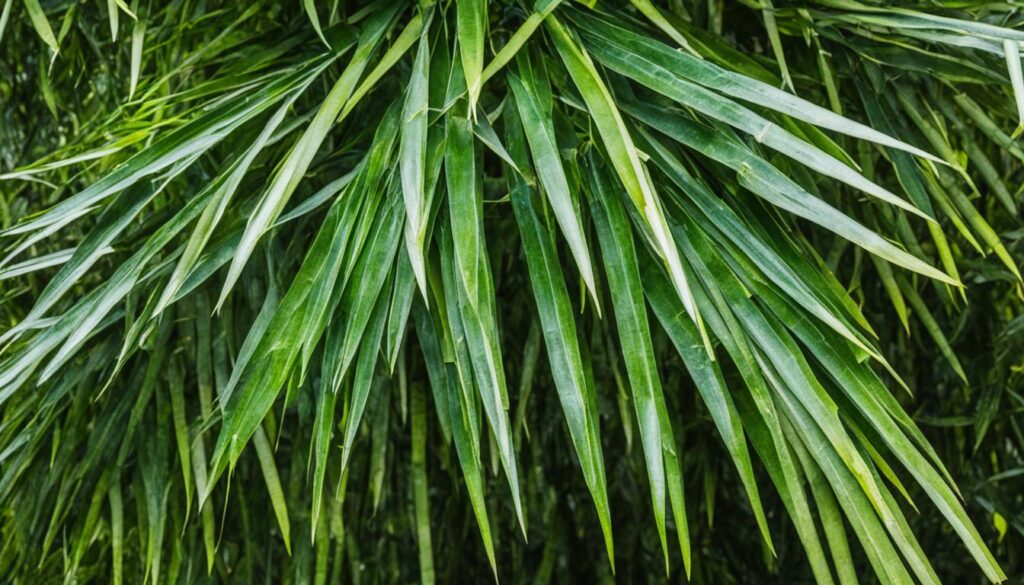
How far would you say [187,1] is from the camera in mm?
1065

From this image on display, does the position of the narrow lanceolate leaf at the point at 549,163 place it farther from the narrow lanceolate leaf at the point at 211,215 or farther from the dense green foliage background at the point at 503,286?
the narrow lanceolate leaf at the point at 211,215

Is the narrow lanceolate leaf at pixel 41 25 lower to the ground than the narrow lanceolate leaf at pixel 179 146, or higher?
higher

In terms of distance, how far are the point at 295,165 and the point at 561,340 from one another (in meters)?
0.24

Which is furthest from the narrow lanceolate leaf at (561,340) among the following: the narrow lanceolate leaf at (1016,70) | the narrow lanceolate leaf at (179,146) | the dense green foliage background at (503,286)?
the narrow lanceolate leaf at (1016,70)

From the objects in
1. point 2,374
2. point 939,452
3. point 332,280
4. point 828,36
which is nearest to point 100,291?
point 2,374

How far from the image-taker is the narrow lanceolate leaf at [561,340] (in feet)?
2.32

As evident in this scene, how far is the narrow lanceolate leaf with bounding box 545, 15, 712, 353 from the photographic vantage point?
0.64 metres

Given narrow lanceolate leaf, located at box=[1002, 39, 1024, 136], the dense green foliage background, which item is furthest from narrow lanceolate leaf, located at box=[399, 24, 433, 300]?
narrow lanceolate leaf, located at box=[1002, 39, 1024, 136]

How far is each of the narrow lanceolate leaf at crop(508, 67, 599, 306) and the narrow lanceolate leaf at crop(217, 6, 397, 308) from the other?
0.14 m

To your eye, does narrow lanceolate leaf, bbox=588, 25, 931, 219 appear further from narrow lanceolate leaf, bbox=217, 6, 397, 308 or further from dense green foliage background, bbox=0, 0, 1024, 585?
narrow lanceolate leaf, bbox=217, 6, 397, 308

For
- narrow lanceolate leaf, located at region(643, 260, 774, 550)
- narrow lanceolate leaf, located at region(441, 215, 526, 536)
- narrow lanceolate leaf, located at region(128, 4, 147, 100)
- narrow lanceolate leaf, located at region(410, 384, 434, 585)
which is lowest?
narrow lanceolate leaf, located at region(410, 384, 434, 585)

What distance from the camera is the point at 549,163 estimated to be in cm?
72

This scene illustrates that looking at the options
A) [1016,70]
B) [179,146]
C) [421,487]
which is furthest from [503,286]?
→ [1016,70]

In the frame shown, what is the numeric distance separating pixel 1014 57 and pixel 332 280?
54cm
